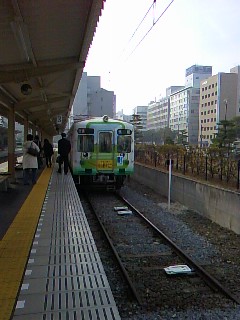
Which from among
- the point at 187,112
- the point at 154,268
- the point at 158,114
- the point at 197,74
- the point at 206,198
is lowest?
the point at 154,268

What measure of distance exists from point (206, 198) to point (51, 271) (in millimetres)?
6809

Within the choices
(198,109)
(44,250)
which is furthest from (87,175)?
(198,109)

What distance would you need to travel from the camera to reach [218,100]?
83.7 metres

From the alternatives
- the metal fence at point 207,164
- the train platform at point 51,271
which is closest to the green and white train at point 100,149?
the metal fence at point 207,164

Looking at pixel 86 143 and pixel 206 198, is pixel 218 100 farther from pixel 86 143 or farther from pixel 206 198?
pixel 206 198

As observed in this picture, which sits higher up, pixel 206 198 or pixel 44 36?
pixel 44 36

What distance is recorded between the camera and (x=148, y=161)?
66.9 ft

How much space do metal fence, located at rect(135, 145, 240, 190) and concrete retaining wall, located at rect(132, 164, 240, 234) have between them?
70cm

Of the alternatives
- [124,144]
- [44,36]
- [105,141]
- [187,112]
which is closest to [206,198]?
[124,144]

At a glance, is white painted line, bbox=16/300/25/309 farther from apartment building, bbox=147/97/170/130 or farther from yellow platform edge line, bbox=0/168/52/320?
apartment building, bbox=147/97/170/130

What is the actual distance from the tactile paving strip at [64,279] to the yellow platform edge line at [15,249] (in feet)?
0.23

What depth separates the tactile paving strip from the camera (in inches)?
116

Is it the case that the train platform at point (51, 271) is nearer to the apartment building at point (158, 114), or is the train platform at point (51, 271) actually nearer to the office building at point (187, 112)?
the office building at point (187, 112)

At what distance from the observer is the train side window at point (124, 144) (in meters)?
12.9
